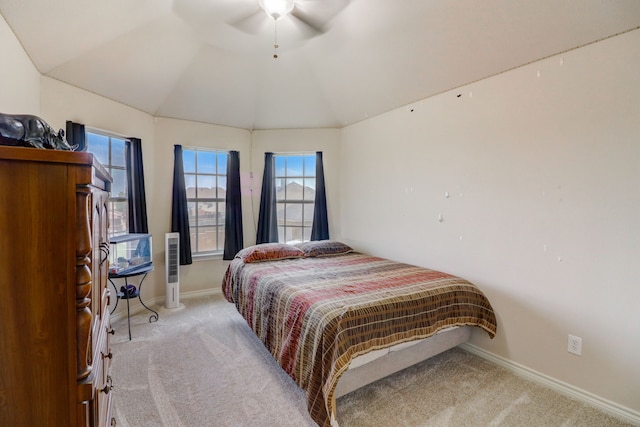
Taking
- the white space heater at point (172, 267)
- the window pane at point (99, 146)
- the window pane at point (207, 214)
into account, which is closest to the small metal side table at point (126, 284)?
the white space heater at point (172, 267)

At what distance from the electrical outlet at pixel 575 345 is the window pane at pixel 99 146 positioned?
14.7 ft

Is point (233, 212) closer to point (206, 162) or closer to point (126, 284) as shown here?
point (206, 162)

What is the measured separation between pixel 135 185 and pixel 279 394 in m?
2.75

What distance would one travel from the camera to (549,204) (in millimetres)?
2160

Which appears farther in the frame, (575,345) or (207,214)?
(207,214)

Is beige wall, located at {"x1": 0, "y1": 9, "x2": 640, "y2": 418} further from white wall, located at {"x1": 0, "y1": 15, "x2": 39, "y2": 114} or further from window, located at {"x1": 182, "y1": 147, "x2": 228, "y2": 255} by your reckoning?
window, located at {"x1": 182, "y1": 147, "x2": 228, "y2": 255}

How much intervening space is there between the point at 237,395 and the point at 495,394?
183 centimetres

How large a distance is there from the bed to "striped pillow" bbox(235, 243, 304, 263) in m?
0.19

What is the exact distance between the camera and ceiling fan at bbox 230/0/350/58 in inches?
88.8

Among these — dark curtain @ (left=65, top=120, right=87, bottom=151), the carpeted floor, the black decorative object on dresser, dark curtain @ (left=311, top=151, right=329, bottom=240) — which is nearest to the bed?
the carpeted floor

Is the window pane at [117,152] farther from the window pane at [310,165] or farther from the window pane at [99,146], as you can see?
the window pane at [310,165]

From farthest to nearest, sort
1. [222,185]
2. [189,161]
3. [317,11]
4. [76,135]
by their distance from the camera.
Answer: [222,185], [189,161], [76,135], [317,11]

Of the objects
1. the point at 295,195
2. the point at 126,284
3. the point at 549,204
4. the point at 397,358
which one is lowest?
the point at 397,358

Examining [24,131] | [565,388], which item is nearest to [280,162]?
[24,131]
